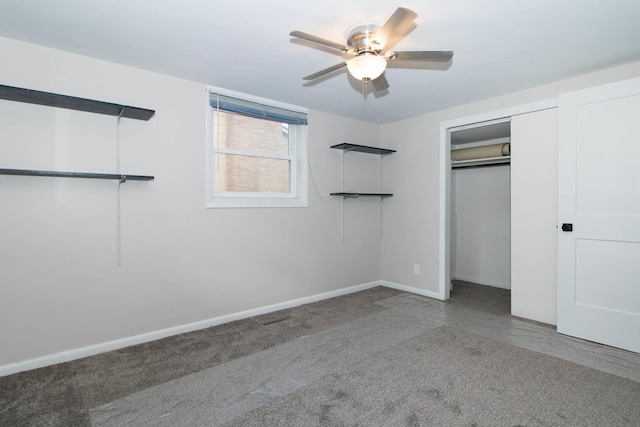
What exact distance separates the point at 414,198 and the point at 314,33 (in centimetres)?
260

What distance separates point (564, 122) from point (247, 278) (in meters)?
3.28

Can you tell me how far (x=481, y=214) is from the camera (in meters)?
4.98

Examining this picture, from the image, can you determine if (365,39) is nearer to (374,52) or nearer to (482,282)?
(374,52)

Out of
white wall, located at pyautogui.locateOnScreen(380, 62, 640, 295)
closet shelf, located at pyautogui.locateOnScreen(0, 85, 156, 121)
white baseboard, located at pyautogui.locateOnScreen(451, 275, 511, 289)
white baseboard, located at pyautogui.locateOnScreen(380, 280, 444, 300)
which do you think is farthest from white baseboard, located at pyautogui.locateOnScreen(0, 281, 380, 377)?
white baseboard, located at pyautogui.locateOnScreen(451, 275, 511, 289)

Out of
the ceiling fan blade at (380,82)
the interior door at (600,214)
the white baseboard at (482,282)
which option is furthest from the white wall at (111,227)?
the white baseboard at (482,282)

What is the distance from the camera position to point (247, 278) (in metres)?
3.42

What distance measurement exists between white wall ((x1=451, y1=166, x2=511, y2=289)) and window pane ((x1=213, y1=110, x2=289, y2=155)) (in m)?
2.96

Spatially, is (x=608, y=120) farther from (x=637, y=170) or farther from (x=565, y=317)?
(x=565, y=317)

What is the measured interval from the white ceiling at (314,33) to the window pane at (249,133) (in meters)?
0.35

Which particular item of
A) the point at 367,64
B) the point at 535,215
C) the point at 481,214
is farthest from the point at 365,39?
the point at 481,214

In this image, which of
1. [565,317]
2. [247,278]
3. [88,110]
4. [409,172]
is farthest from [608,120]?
[88,110]

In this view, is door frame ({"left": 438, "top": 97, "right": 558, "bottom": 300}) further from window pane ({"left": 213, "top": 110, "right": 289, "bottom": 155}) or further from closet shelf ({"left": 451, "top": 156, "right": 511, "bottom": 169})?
window pane ({"left": 213, "top": 110, "right": 289, "bottom": 155})

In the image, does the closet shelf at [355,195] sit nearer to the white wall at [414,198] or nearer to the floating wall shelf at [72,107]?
the white wall at [414,198]

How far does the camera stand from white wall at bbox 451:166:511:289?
4699mm
